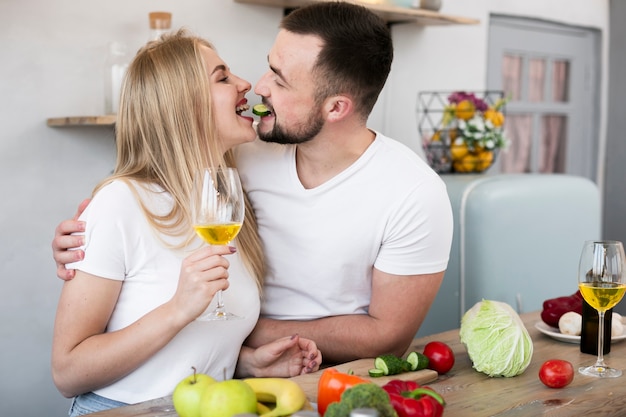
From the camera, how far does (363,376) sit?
1.64 metres

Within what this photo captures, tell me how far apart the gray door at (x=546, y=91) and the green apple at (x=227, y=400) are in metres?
3.32

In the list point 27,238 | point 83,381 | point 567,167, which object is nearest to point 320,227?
point 83,381

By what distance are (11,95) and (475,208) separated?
164cm

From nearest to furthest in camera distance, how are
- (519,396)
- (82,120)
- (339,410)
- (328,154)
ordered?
(339,410) < (519,396) < (328,154) < (82,120)

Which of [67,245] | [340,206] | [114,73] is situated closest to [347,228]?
[340,206]

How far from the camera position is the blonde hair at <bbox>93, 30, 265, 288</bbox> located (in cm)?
185

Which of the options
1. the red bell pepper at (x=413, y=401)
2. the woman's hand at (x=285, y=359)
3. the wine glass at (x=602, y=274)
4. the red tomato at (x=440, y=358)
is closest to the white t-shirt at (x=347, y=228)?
the woman's hand at (x=285, y=359)

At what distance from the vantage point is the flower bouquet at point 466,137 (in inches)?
132

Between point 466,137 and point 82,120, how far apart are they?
5.16 feet

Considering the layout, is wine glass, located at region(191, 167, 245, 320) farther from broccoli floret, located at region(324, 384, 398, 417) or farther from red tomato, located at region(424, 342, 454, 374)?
broccoli floret, located at region(324, 384, 398, 417)

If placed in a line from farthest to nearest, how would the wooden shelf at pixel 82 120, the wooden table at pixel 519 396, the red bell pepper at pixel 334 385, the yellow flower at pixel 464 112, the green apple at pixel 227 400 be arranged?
the yellow flower at pixel 464 112 < the wooden shelf at pixel 82 120 < the wooden table at pixel 519 396 < the red bell pepper at pixel 334 385 < the green apple at pixel 227 400

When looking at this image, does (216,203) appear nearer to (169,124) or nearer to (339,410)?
(169,124)

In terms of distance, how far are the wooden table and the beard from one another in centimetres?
67

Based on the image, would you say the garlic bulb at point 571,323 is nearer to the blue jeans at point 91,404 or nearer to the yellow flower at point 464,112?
the blue jeans at point 91,404
